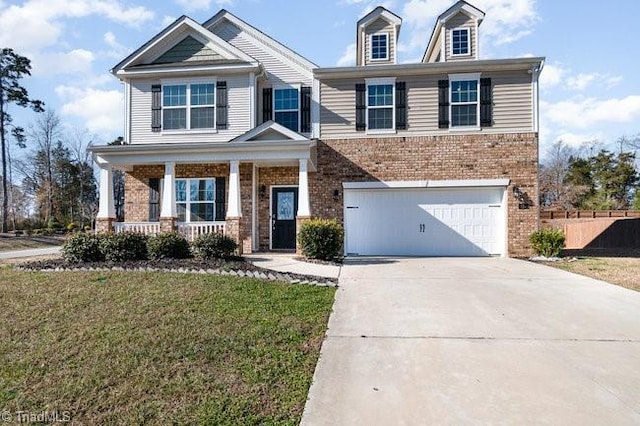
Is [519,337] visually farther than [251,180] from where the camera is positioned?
No

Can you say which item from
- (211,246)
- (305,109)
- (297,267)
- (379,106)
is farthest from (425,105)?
(211,246)

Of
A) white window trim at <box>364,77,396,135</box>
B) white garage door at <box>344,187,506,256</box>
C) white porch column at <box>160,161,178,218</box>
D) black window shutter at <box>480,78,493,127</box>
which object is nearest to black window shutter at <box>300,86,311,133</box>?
white window trim at <box>364,77,396,135</box>

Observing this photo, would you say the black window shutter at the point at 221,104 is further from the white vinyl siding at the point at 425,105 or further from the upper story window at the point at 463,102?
the upper story window at the point at 463,102

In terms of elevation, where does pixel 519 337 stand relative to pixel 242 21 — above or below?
below

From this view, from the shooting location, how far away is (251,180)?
12.2 metres

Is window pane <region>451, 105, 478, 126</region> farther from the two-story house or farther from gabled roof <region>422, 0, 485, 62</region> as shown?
gabled roof <region>422, 0, 485, 62</region>

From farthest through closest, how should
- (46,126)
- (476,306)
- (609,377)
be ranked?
(46,126)
(476,306)
(609,377)

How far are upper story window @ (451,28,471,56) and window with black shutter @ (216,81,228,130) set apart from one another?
7.85m

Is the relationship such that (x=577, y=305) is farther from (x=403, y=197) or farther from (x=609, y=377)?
(x=403, y=197)

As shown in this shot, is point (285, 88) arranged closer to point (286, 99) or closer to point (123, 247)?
point (286, 99)

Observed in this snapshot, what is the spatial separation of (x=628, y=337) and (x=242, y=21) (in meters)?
13.4

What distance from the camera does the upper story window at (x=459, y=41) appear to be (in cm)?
1299

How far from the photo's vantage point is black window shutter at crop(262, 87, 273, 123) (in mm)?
12685

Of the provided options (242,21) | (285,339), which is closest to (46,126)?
(242,21)
